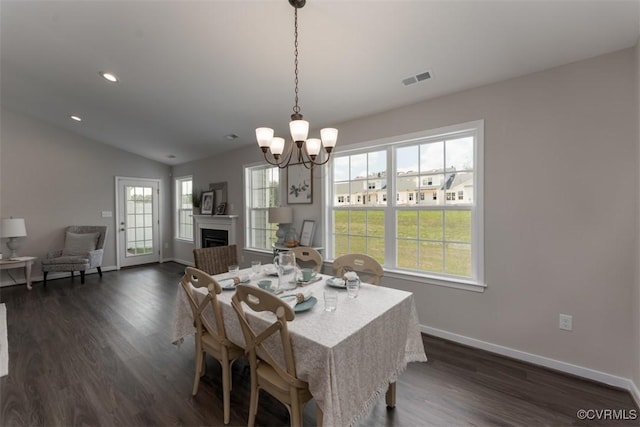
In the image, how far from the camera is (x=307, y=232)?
3994mm

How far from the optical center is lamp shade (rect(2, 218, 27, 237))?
14.8ft

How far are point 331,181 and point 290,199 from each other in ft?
2.67

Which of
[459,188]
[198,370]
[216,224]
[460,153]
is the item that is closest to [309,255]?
[198,370]

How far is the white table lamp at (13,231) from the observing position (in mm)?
4508

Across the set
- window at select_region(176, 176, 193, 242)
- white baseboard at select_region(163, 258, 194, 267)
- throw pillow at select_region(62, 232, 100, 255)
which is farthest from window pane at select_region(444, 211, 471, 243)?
throw pillow at select_region(62, 232, 100, 255)

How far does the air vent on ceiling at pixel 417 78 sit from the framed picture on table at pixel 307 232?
2.13 m

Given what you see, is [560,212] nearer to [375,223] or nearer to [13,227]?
[375,223]

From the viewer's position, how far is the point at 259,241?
5.05 metres

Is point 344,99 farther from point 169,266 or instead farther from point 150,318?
point 169,266

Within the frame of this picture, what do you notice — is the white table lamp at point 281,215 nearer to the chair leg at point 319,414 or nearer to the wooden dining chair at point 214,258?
the wooden dining chair at point 214,258

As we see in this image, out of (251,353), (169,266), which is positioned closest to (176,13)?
(251,353)

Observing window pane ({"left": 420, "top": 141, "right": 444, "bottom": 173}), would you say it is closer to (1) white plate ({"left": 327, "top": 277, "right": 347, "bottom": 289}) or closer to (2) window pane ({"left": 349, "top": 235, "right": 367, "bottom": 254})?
(2) window pane ({"left": 349, "top": 235, "right": 367, "bottom": 254})

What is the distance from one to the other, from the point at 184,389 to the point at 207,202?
4.41 m

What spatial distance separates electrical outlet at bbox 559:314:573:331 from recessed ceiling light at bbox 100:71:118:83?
5.24m
